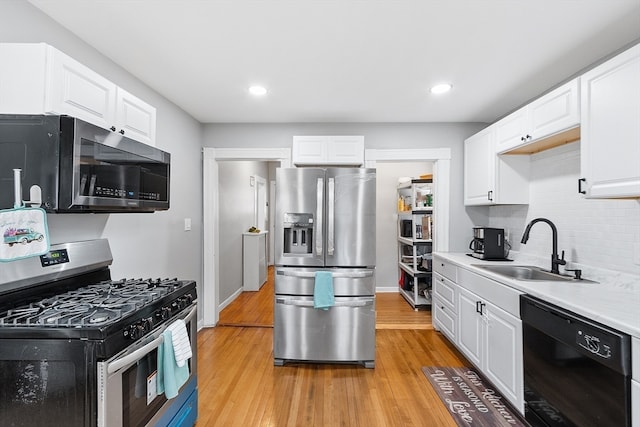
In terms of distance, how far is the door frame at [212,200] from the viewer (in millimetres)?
3559

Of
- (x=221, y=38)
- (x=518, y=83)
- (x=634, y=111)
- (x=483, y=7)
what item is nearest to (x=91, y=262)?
(x=221, y=38)

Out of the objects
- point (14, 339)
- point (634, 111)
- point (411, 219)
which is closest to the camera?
point (14, 339)

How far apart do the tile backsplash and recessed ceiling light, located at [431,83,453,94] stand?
1.03m

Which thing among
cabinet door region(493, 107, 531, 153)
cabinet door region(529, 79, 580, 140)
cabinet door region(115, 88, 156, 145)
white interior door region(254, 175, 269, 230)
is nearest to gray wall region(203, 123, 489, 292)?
cabinet door region(493, 107, 531, 153)

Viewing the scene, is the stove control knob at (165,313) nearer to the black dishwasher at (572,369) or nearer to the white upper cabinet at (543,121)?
the black dishwasher at (572,369)

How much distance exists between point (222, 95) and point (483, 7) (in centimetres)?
211

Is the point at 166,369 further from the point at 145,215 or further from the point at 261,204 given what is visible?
the point at 261,204

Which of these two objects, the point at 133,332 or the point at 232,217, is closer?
the point at 133,332

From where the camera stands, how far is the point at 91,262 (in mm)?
1859

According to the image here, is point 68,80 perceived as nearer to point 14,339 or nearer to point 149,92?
point 14,339

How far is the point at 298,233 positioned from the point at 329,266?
416mm

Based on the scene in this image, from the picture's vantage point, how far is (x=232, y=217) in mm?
4539

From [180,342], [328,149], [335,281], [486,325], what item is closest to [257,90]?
[328,149]

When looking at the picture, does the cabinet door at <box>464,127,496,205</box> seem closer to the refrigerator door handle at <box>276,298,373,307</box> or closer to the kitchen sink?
the kitchen sink
